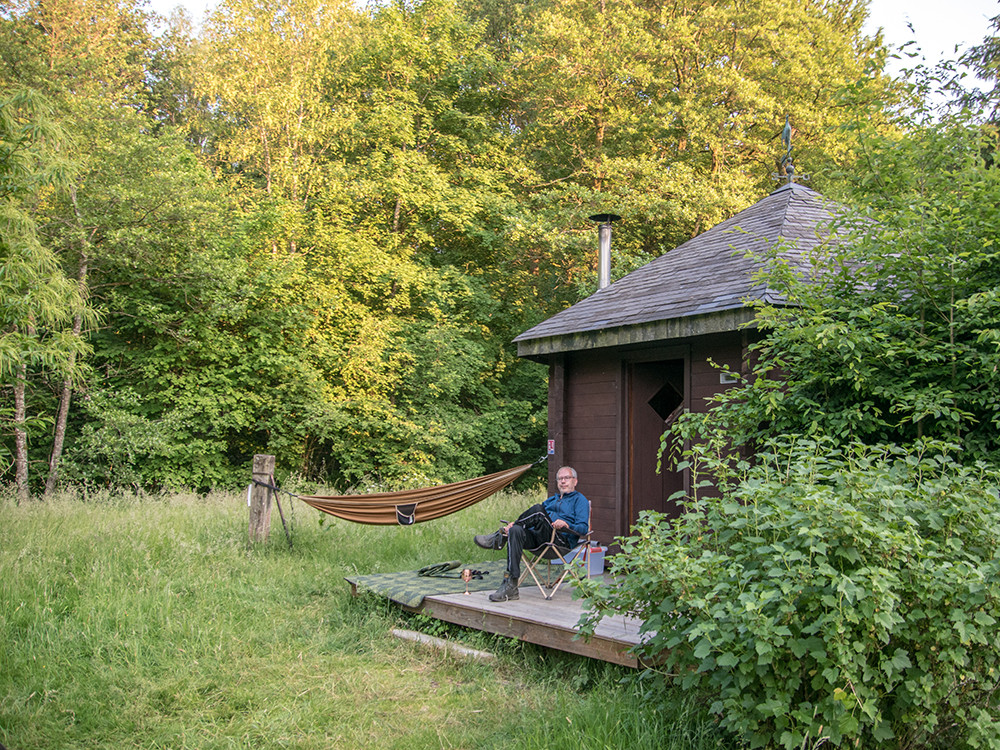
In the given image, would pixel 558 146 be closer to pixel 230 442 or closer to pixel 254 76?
pixel 254 76

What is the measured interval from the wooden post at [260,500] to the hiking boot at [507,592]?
3.01 m

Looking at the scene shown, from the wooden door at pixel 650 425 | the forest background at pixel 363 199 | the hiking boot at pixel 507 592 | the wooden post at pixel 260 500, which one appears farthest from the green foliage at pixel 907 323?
the forest background at pixel 363 199

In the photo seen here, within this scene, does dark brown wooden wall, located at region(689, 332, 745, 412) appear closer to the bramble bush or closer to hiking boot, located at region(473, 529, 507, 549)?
hiking boot, located at region(473, 529, 507, 549)

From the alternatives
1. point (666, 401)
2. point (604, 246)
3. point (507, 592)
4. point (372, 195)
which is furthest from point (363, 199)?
point (507, 592)

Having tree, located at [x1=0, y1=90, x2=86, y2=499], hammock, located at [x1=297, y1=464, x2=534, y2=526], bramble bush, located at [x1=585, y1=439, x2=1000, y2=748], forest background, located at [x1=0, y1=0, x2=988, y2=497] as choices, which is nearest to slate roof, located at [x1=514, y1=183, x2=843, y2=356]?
hammock, located at [x1=297, y1=464, x2=534, y2=526]

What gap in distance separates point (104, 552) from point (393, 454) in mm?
8119

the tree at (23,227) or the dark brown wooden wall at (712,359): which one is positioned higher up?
the tree at (23,227)

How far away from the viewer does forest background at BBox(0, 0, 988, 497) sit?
12641mm

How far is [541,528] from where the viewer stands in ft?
18.9

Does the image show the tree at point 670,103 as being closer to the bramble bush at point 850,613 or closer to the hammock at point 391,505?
the hammock at point 391,505

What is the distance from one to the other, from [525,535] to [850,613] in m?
3.34

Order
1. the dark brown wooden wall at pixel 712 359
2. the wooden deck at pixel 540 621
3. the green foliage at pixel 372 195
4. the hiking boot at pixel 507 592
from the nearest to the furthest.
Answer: the wooden deck at pixel 540 621
the hiking boot at pixel 507 592
the dark brown wooden wall at pixel 712 359
the green foliage at pixel 372 195

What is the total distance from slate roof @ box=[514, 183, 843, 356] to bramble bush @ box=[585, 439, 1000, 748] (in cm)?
274

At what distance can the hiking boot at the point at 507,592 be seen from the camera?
546cm
